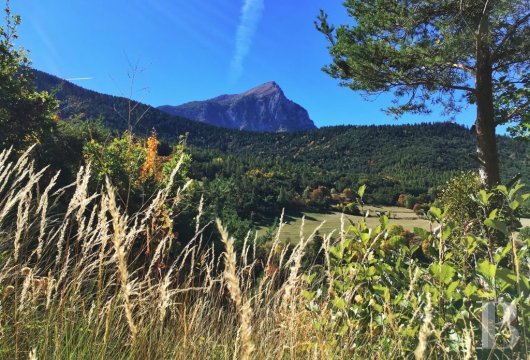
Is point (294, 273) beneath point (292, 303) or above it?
above

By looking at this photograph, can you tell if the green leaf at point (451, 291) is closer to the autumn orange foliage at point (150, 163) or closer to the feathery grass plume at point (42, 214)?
the feathery grass plume at point (42, 214)

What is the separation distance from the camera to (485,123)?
949cm

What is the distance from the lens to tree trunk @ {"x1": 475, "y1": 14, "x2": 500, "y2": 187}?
930cm

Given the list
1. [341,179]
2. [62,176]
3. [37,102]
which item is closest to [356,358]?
[62,176]

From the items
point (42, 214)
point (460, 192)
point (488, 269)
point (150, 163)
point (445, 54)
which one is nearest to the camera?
point (488, 269)

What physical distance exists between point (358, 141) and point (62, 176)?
111462 mm

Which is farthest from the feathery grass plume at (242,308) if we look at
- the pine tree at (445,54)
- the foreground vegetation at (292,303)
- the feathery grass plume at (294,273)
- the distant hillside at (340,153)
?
the distant hillside at (340,153)

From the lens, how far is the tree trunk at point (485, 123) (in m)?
9.30

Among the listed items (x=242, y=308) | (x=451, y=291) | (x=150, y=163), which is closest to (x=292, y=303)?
(x=451, y=291)

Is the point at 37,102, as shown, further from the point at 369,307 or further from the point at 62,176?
the point at 369,307

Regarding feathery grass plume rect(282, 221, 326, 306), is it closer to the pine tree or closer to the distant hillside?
the pine tree

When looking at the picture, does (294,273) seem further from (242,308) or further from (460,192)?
(460,192)

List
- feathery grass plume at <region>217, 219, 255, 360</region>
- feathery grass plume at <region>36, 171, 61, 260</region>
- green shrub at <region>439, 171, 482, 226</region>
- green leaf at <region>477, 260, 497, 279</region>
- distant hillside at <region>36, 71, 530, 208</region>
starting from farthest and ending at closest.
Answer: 1. distant hillside at <region>36, 71, 530, 208</region>
2. green shrub at <region>439, 171, 482, 226</region>
3. feathery grass plume at <region>36, 171, 61, 260</region>
4. green leaf at <region>477, 260, 497, 279</region>
5. feathery grass plume at <region>217, 219, 255, 360</region>

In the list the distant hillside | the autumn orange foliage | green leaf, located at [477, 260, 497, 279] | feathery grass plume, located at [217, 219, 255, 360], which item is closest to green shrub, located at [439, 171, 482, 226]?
the autumn orange foliage
